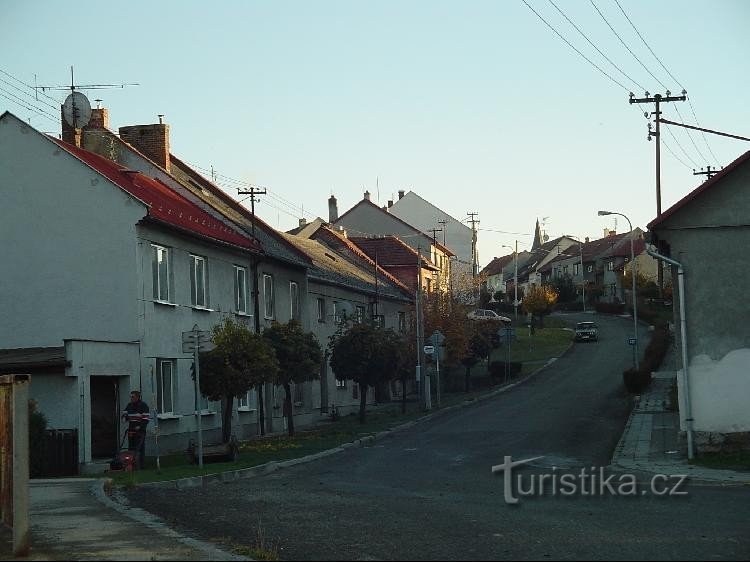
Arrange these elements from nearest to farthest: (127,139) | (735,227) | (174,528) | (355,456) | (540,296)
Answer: (174,528) < (735,227) < (355,456) < (127,139) < (540,296)

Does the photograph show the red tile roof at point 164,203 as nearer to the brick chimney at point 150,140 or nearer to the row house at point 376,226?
the brick chimney at point 150,140

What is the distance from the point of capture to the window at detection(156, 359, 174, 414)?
2833 centimetres

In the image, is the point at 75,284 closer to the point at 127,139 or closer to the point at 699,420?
the point at 127,139

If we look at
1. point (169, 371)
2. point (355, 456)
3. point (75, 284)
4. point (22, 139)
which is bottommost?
point (355, 456)

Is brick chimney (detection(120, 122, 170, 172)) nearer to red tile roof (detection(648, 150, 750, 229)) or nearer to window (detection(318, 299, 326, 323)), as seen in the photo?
window (detection(318, 299, 326, 323))

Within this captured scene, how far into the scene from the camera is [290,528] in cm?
1237

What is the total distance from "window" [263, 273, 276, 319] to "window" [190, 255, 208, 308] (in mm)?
5687

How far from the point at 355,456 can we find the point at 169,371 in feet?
21.5

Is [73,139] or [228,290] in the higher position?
[73,139]

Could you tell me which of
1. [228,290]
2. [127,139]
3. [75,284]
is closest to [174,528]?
[75,284]

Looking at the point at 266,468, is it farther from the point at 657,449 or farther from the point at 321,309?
the point at 321,309

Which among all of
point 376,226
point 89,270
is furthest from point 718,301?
point 376,226

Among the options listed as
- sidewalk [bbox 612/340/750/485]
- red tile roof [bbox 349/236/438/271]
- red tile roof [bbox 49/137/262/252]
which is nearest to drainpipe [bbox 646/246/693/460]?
sidewalk [bbox 612/340/750/485]

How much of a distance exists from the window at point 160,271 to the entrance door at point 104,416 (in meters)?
2.75
